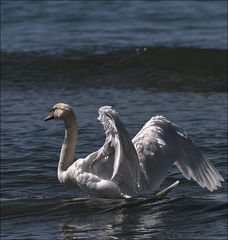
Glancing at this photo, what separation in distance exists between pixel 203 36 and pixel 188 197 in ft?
30.4

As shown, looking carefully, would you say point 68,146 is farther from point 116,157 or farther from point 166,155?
point 116,157

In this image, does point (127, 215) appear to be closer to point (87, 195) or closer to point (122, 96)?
point (87, 195)

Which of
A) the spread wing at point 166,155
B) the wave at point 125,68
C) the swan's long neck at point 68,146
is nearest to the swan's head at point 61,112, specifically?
the swan's long neck at point 68,146

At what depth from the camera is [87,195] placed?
10.4 meters

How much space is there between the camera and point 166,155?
10086mm

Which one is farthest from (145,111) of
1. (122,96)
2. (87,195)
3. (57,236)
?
(57,236)

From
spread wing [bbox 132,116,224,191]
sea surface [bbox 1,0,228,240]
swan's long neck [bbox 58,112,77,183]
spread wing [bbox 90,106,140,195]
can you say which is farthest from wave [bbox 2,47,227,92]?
spread wing [bbox 90,106,140,195]

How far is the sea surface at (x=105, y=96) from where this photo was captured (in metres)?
9.65

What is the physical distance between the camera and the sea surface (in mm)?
9648

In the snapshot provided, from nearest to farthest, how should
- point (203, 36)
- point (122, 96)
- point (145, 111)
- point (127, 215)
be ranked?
point (127, 215) → point (145, 111) → point (122, 96) → point (203, 36)

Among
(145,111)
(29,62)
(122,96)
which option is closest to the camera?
(145,111)

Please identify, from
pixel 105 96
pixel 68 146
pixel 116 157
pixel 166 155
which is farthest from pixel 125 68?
pixel 116 157

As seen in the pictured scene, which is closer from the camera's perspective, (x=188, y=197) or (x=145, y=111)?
(x=188, y=197)

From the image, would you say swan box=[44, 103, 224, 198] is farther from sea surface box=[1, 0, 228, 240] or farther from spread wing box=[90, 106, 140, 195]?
sea surface box=[1, 0, 228, 240]
